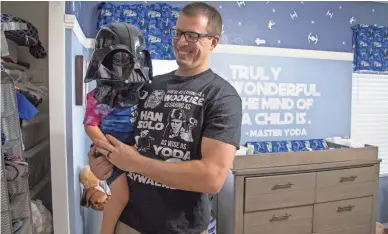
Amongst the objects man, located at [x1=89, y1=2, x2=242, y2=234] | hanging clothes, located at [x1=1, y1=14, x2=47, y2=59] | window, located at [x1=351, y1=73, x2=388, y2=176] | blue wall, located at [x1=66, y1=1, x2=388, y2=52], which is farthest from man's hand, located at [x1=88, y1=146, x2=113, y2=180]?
window, located at [x1=351, y1=73, x2=388, y2=176]

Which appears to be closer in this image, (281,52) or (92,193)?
(92,193)

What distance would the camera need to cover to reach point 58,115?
5.02 feet

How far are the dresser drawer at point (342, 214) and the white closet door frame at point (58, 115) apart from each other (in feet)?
6.09

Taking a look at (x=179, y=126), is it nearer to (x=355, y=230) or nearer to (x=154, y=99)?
(x=154, y=99)

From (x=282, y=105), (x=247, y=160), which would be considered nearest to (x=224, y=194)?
(x=247, y=160)

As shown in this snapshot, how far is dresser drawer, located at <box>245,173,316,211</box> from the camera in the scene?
7.57 feet

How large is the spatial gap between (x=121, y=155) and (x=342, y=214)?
7.54 ft

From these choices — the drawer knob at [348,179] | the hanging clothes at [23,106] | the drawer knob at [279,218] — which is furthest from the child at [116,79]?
the drawer knob at [348,179]

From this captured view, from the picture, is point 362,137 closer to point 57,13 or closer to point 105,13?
point 105,13


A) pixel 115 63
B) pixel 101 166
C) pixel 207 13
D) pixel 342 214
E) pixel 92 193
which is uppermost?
pixel 207 13

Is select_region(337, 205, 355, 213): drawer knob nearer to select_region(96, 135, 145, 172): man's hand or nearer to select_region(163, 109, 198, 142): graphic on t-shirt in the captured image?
select_region(163, 109, 198, 142): graphic on t-shirt

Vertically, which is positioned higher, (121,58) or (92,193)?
(121,58)

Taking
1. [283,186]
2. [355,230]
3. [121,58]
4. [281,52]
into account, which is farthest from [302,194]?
[121,58]

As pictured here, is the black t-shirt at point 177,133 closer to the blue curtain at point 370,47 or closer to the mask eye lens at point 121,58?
the mask eye lens at point 121,58
